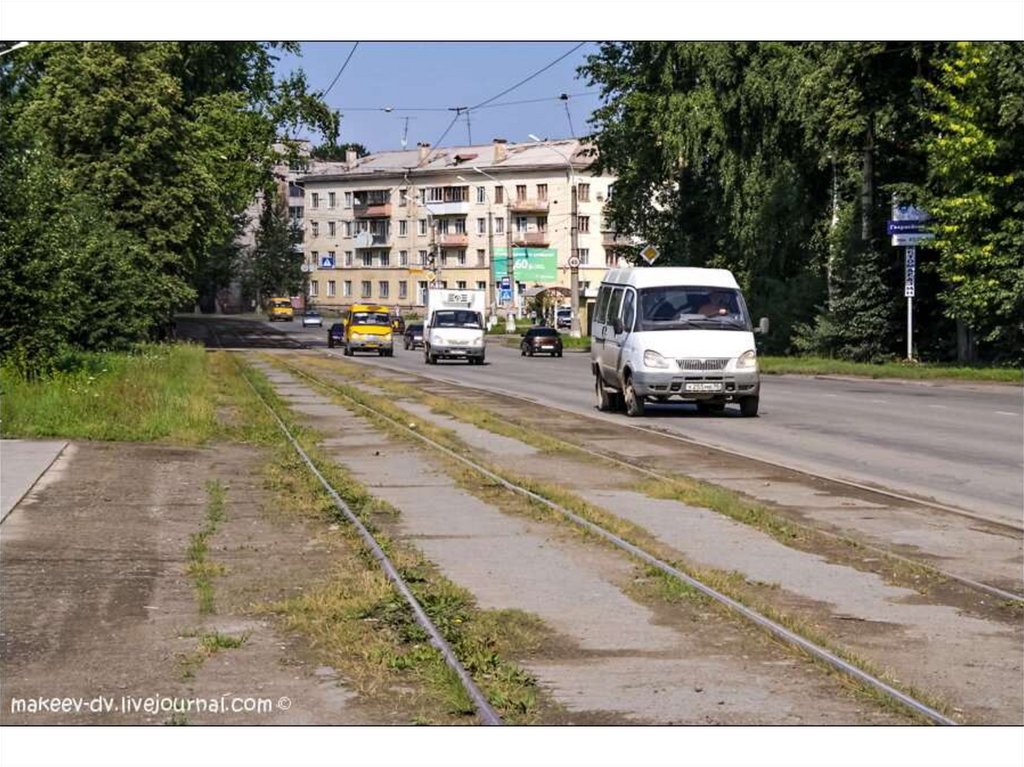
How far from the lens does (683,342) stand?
79.6 feet

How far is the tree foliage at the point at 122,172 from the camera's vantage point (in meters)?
25.4

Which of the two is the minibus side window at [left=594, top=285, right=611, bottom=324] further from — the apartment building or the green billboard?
the apartment building

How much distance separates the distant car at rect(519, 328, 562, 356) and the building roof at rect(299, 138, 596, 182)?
176 ft

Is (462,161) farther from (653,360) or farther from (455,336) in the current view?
(653,360)

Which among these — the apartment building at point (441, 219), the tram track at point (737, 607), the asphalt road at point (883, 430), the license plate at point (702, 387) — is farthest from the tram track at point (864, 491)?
the apartment building at point (441, 219)

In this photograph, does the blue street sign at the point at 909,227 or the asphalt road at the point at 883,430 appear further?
the blue street sign at the point at 909,227

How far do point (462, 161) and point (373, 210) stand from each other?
1720cm

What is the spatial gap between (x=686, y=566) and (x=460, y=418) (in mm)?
14286

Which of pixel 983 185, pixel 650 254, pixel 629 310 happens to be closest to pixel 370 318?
pixel 650 254

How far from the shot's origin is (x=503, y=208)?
5054 inches

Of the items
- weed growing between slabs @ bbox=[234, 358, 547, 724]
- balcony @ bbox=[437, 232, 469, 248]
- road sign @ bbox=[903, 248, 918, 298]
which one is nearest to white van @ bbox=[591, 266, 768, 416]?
weed growing between slabs @ bbox=[234, 358, 547, 724]

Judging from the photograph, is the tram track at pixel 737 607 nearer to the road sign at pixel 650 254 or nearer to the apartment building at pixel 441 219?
the road sign at pixel 650 254

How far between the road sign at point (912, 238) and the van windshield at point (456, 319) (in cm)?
1662

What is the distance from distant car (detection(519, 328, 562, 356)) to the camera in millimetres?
63344
